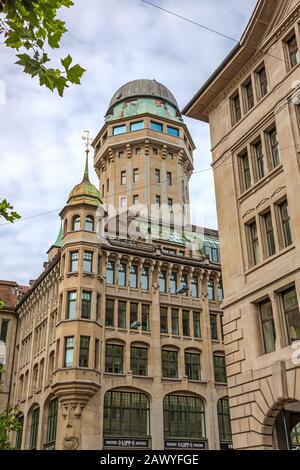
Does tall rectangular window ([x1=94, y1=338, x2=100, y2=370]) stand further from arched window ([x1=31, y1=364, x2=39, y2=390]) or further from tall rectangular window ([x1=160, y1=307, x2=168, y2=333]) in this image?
arched window ([x1=31, y1=364, x2=39, y2=390])

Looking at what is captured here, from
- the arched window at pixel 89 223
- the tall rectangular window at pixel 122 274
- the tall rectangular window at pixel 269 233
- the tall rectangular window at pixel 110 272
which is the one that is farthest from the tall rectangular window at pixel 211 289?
the tall rectangular window at pixel 269 233

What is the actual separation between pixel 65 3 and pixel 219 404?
1591 inches

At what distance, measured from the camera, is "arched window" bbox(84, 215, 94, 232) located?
42406 mm

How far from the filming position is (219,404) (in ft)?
139

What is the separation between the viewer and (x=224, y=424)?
41812mm

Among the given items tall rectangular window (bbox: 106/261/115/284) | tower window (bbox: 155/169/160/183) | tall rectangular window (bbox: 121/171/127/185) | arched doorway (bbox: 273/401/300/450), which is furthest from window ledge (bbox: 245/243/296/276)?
tall rectangular window (bbox: 121/171/127/185)

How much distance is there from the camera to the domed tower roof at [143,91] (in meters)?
64.7

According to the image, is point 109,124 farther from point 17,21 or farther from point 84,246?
point 17,21

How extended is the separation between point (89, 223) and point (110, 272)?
174 inches

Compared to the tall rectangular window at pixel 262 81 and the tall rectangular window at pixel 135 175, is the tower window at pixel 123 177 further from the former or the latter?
the tall rectangular window at pixel 262 81

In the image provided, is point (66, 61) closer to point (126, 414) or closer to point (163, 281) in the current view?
point (126, 414)

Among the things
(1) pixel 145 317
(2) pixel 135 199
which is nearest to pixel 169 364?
(1) pixel 145 317

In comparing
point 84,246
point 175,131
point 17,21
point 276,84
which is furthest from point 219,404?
point 17,21

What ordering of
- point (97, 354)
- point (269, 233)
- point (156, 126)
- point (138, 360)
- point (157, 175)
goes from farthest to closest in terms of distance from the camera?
point (156, 126) < point (157, 175) < point (138, 360) < point (97, 354) < point (269, 233)
